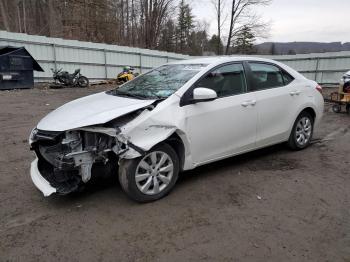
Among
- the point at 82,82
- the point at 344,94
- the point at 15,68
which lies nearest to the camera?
the point at 344,94

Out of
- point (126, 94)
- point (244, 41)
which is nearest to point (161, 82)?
point (126, 94)

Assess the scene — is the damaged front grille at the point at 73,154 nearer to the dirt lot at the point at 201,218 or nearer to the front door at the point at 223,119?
the dirt lot at the point at 201,218

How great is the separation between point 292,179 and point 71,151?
289 cm

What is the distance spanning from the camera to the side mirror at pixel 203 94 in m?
3.73

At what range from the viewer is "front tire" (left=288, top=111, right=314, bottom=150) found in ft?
17.5

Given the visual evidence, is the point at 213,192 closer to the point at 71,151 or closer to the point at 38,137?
the point at 71,151

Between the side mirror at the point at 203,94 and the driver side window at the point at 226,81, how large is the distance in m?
0.22

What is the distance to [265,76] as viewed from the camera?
15.9 feet

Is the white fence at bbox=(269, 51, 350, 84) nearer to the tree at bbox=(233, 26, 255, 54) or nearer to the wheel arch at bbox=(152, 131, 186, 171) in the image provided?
the tree at bbox=(233, 26, 255, 54)

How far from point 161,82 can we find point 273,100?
1755 millimetres

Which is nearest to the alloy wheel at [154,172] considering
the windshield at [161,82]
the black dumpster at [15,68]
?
the windshield at [161,82]

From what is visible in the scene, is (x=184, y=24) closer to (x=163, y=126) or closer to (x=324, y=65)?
(x=324, y=65)

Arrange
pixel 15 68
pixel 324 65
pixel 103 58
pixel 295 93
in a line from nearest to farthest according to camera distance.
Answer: pixel 295 93 → pixel 15 68 → pixel 103 58 → pixel 324 65

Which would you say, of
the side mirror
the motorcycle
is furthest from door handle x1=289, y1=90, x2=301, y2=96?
the motorcycle
